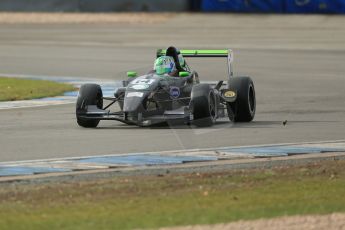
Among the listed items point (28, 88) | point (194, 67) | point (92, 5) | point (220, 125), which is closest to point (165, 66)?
point (220, 125)

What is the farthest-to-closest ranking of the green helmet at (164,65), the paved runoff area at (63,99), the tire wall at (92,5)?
1. the tire wall at (92,5)
2. the paved runoff area at (63,99)
3. the green helmet at (164,65)

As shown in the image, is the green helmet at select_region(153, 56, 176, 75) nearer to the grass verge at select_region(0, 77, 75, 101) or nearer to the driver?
the driver

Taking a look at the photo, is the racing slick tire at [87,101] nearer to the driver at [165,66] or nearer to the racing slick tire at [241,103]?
the driver at [165,66]

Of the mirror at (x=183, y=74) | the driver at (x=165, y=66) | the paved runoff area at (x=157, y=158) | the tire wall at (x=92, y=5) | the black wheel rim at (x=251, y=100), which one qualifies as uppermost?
the driver at (x=165, y=66)

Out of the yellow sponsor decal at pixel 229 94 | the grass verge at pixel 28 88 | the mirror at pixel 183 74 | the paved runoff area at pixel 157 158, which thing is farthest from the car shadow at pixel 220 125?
the grass verge at pixel 28 88

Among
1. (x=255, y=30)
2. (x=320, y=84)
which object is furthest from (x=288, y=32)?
(x=320, y=84)

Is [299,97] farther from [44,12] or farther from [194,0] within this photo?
[44,12]

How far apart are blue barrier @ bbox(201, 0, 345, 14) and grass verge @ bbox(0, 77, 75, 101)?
18933mm

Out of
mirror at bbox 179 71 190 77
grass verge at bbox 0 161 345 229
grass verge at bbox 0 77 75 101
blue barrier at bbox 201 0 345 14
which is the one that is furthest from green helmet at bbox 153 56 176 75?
blue barrier at bbox 201 0 345 14

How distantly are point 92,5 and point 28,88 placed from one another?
23.9m

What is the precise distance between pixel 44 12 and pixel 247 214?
3964 cm

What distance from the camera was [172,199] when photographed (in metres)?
10.9

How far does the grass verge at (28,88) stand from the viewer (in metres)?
22.5

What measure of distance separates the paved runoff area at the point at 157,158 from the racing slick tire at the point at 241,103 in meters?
2.67
